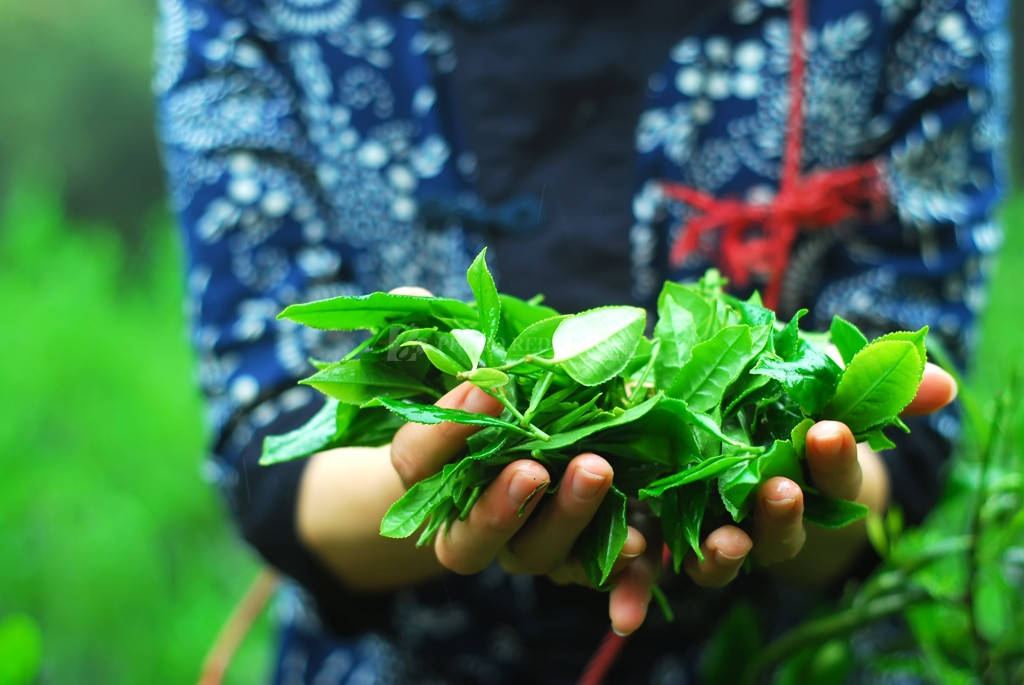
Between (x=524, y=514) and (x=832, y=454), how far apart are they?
0.07 m

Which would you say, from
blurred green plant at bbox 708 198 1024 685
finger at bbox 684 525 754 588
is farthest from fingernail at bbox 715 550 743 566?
blurred green plant at bbox 708 198 1024 685

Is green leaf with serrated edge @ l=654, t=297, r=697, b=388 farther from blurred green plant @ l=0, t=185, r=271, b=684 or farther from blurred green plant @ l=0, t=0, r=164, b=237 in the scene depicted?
blurred green plant @ l=0, t=0, r=164, b=237

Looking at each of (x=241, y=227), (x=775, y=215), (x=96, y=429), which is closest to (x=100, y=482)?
(x=96, y=429)

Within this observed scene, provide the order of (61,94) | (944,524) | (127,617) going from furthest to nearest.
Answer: (61,94) < (127,617) < (944,524)

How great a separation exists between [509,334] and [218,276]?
23cm

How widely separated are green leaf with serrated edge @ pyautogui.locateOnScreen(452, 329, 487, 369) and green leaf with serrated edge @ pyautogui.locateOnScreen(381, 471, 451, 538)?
0.10 feet

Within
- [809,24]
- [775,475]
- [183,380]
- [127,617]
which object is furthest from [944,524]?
[183,380]

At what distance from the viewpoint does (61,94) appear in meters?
1.49

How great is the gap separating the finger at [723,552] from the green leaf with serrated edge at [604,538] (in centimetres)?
2

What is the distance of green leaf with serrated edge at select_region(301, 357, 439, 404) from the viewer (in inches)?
8.1

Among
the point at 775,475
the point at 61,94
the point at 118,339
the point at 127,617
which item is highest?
the point at 775,475

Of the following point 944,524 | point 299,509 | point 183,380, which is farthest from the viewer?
point 183,380

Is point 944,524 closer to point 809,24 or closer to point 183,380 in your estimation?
point 809,24

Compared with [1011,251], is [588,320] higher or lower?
higher
